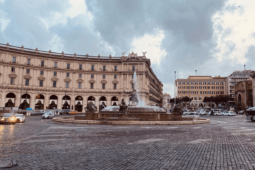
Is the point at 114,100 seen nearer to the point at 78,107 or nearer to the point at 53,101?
the point at 78,107

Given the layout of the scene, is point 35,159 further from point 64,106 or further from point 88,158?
point 64,106

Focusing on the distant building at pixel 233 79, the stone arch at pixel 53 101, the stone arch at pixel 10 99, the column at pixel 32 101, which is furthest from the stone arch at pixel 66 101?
the distant building at pixel 233 79

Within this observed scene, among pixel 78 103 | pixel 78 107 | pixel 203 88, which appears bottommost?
pixel 78 107

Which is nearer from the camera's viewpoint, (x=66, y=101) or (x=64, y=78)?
(x=66, y=101)

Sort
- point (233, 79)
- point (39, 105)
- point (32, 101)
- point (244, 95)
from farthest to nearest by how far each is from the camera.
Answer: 1. point (233, 79)
2. point (244, 95)
3. point (32, 101)
4. point (39, 105)

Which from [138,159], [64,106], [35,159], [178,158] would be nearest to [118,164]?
[138,159]

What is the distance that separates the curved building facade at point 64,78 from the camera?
60500 mm

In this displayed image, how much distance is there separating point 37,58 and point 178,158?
6620cm

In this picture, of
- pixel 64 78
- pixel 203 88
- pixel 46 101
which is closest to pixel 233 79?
pixel 203 88

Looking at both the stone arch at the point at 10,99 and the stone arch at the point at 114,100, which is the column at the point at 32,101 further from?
the stone arch at the point at 114,100

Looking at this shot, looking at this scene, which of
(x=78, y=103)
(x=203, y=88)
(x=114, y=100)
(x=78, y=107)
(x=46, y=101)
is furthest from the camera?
(x=203, y=88)

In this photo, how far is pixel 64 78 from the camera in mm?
68250

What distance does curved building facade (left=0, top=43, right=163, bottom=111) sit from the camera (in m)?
60.5

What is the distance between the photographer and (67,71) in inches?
2704
